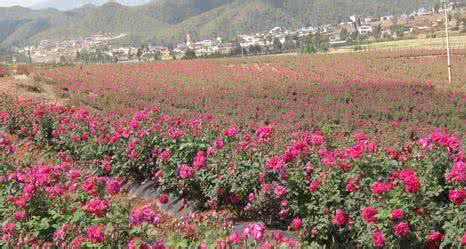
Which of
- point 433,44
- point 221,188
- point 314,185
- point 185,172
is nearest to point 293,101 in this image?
point 221,188

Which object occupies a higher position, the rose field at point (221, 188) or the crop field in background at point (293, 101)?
the rose field at point (221, 188)

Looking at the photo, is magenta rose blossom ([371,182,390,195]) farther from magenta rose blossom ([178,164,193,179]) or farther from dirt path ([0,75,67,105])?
dirt path ([0,75,67,105])

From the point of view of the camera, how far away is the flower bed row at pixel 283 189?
416cm

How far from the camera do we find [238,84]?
105 feet

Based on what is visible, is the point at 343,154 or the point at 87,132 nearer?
the point at 343,154

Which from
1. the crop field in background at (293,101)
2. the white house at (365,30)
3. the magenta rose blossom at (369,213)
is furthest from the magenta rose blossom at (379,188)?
the white house at (365,30)

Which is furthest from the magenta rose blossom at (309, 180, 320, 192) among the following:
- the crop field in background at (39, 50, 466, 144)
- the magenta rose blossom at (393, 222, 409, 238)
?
the crop field in background at (39, 50, 466, 144)

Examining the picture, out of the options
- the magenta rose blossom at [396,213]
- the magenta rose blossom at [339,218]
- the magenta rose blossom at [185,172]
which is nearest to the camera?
the magenta rose blossom at [396,213]

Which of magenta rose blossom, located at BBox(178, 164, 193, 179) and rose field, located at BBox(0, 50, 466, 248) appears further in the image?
magenta rose blossom, located at BBox(178, 164, 193, 179)

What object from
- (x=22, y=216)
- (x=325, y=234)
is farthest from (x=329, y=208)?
(x=22, y=216)

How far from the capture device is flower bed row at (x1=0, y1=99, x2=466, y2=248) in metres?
4.16

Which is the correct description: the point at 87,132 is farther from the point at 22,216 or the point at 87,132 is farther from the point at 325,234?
the point at 325,234

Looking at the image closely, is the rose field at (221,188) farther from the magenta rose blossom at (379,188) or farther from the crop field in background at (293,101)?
the crop field in background at (293,101)

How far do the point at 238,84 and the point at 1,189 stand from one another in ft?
87.5
